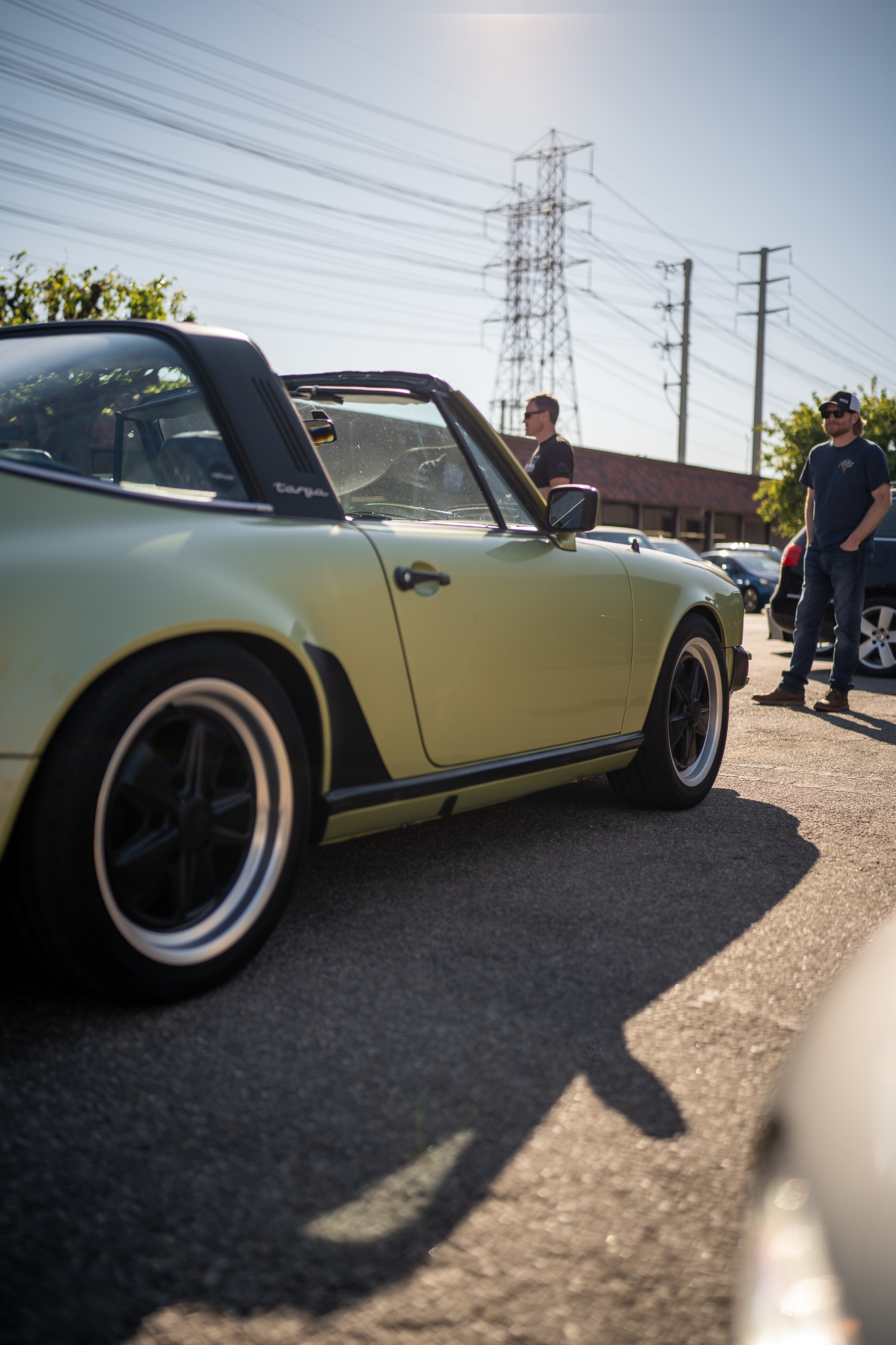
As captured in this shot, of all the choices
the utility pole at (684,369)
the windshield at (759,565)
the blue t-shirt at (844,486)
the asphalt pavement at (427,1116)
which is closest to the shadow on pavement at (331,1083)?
the asphalt pavement at (427,1116)

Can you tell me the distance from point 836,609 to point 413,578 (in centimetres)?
512

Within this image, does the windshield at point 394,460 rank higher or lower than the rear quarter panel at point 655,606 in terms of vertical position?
higher

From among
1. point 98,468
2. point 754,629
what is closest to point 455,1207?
point 98,468

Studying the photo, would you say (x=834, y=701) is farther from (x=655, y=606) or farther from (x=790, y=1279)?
(x=790, y=1279)

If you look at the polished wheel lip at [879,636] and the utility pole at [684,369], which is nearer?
the polished wheel lip at [879,636]

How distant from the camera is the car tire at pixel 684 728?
3.99 m

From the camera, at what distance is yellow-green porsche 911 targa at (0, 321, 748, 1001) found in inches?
78.9

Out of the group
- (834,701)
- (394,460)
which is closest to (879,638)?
(834,701)

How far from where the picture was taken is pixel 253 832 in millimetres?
2396

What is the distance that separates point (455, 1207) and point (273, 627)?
1209 mm

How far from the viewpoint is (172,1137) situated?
1737mm

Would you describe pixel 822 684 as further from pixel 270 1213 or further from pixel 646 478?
pixel 646 478

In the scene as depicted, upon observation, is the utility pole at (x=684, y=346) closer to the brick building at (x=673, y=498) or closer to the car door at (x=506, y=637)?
the brick building at (x=673, y=498)

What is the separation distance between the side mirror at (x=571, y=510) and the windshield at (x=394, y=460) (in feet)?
0.84
